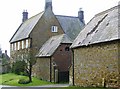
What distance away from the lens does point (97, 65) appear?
3419 cm

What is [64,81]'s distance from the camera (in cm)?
5172

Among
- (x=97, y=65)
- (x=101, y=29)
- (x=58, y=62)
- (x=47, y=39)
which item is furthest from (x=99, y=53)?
(x=47, y=39)

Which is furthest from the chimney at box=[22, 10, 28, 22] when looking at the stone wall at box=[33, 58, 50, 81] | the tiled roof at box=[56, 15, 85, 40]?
the stone wall at box=[33, 58, 50, 81]

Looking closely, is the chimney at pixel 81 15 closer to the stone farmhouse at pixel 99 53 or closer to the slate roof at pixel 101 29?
the slate roof at pixel 101 29

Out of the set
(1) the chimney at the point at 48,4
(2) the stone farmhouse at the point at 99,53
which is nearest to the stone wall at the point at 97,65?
(2) the stone farmhouse at the point at 99,53

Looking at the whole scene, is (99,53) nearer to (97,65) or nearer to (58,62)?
(97,65)

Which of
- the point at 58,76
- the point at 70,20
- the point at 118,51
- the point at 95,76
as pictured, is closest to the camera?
the point at 118,51

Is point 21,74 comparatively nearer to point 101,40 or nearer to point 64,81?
point 64,81

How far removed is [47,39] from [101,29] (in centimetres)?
3164

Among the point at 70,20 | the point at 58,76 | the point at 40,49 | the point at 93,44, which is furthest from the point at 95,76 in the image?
the point at 70,20

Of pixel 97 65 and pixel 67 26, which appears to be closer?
pixel 97 65

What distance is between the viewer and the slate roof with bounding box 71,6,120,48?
3267 centimetres

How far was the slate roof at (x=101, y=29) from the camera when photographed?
32.7 metres

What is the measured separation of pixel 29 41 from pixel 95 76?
34.7 m
